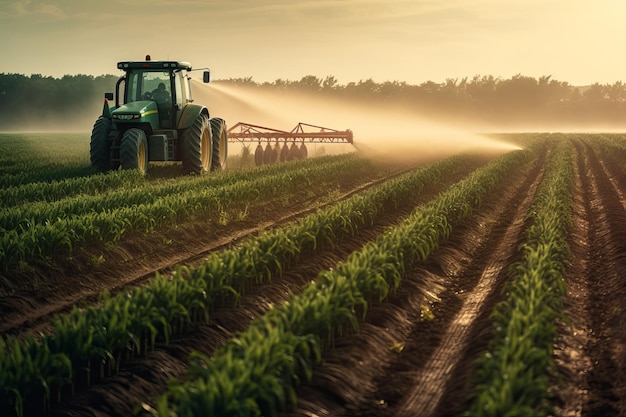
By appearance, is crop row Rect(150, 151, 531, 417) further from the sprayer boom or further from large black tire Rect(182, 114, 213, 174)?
the sprayer boom

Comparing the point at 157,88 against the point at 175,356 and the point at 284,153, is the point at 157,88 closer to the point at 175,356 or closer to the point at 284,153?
the point at 284,153

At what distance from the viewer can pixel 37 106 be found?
88188 mm

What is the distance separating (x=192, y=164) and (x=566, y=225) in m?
9.92

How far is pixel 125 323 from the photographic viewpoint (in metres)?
6.52

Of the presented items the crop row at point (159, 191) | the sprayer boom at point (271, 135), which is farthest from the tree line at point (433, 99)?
the crop row at point (159, 191)

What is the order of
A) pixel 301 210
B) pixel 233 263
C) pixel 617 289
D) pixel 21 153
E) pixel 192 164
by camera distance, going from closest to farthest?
1. pixel 233 263
2. pixel 617 289
3. pixel 301 210
4. pixel 192 164
5. pixel 21 153

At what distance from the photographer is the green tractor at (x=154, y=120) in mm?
18891

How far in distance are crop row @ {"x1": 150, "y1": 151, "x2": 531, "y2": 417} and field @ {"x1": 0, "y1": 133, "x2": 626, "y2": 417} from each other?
0.9 inches

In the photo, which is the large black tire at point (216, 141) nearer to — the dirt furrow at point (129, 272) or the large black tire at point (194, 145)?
the large black tire at point (194, 145)

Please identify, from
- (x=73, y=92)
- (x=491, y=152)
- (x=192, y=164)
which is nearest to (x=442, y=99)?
(x=73, y=92)

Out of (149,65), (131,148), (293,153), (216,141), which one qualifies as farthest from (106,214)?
(293,153)

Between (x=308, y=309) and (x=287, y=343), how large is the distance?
2.36 ft

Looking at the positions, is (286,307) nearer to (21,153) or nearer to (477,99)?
(21,153)

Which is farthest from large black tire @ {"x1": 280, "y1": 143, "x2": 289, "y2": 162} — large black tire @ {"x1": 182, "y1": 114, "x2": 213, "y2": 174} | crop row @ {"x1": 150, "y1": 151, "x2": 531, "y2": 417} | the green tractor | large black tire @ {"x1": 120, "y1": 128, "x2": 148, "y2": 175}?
crop row @ {"x1": 150, "y1": 151, "x2": 531, "y2": 417}
